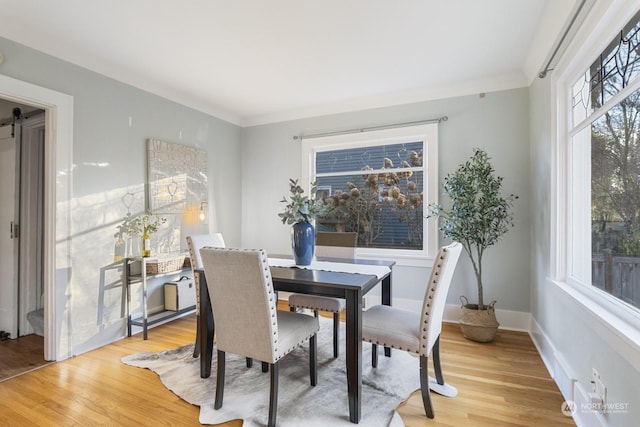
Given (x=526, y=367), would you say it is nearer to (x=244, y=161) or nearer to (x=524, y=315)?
(x=524, y=315)

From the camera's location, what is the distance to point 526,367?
7.92 ft

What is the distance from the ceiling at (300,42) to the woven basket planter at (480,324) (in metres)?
2.19

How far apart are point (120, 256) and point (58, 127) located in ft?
3.99

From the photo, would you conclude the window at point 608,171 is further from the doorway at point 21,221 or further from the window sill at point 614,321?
the doorway at point 21,221

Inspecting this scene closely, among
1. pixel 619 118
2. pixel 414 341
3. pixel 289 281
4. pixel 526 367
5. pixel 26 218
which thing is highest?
pixel 619 118

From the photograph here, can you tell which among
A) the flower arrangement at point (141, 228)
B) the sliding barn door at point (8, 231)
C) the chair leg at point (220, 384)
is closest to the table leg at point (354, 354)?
the chair leg at point (220, 384)

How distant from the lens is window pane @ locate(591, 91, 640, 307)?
144cm

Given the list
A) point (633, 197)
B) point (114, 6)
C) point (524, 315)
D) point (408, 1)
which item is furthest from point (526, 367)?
point (114, 6)

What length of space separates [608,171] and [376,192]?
93.1 inches

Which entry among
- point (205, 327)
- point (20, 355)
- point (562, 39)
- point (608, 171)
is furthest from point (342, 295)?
point (20, 355)

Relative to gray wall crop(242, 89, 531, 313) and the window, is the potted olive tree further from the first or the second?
the window

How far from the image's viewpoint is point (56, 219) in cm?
254

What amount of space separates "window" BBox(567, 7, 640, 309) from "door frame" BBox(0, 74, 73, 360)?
3.65m

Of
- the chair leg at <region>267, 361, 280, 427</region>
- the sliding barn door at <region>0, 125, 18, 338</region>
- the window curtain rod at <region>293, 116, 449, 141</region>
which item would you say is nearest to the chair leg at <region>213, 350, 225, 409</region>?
the chair leg at <region>267, 361, 280, 427</region>
